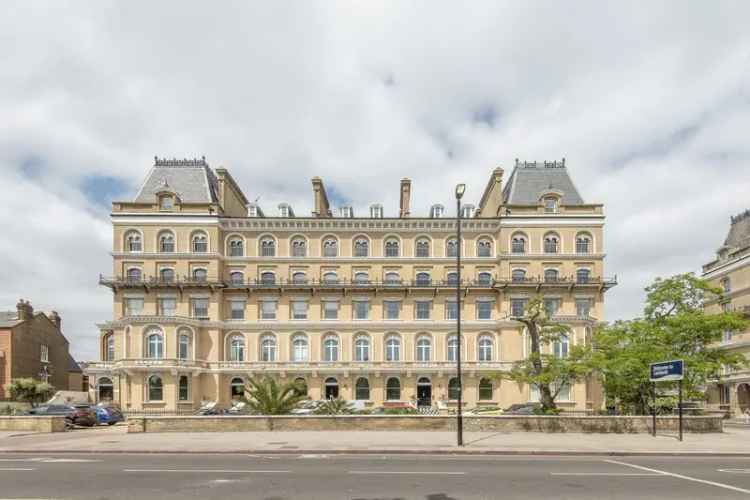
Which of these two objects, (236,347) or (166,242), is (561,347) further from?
(166,242)

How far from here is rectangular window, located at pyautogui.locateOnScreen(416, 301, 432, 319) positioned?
169ft

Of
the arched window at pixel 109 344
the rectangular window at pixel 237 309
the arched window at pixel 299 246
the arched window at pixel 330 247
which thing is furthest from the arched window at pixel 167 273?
the arched window at pixel 109 344

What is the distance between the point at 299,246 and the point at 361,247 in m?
5.63

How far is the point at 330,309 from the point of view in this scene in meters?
51.6

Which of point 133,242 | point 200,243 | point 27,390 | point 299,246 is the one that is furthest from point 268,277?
point 27,390

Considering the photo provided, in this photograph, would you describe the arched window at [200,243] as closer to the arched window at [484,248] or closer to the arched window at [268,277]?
the arched window at [268,277]

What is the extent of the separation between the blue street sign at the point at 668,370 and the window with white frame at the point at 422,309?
27.6 metres

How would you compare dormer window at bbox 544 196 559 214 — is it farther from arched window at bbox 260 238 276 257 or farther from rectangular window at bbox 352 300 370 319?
arched window at bbox 260 238 276 257

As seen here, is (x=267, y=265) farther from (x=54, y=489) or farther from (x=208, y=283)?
(x=54, y=489)

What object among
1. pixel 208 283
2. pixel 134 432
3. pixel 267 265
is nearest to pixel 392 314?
pixel 267 265

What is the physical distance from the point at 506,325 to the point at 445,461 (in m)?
33.9

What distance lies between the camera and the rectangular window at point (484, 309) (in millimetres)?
51500

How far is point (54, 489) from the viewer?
1227 centimetres

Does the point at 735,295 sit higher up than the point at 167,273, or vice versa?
the point at 167,273
